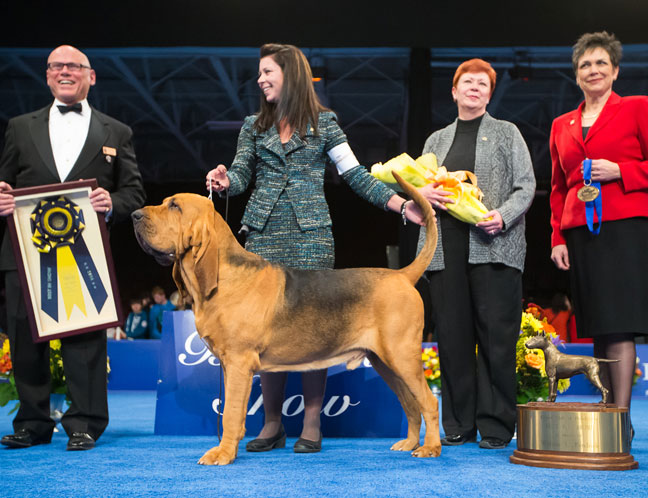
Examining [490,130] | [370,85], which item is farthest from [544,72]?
[490,130]

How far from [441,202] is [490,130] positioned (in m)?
0.55

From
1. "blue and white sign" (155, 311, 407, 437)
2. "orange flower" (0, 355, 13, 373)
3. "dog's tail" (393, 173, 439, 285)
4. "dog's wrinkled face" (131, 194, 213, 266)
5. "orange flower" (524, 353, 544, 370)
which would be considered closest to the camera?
"dog's wrinkled face" (131, 194, 213, 266)

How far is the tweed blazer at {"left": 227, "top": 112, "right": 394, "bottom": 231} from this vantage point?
350 cm

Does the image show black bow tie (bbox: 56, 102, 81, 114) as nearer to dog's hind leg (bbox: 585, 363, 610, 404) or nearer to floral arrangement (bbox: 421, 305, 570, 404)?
floral arrangement (bbox: 421, 305, 570, 404)

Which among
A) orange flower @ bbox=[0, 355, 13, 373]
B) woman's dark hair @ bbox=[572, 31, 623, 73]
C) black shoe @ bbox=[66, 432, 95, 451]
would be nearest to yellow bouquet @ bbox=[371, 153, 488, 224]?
woman's dark hair @ bbox=[572, 31, 623, 73]

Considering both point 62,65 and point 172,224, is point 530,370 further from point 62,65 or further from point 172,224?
point 62,65

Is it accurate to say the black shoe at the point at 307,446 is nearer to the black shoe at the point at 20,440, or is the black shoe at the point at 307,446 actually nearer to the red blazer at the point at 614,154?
the black shoe at the point at 20,440

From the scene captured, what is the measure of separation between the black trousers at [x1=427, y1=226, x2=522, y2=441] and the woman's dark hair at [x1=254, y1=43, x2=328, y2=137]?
94cm

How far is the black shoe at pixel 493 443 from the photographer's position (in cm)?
348

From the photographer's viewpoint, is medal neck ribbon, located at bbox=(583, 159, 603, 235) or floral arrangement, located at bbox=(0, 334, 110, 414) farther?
floral arrangement, located at bbox=(0, 334, 110, 414)

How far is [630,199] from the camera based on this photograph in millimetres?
3316

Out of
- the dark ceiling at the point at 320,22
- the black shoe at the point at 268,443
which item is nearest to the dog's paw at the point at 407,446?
the black shoe at the point at 268,443

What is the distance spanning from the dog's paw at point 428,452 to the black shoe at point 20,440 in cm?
185

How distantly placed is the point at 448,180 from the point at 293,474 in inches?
64.4
